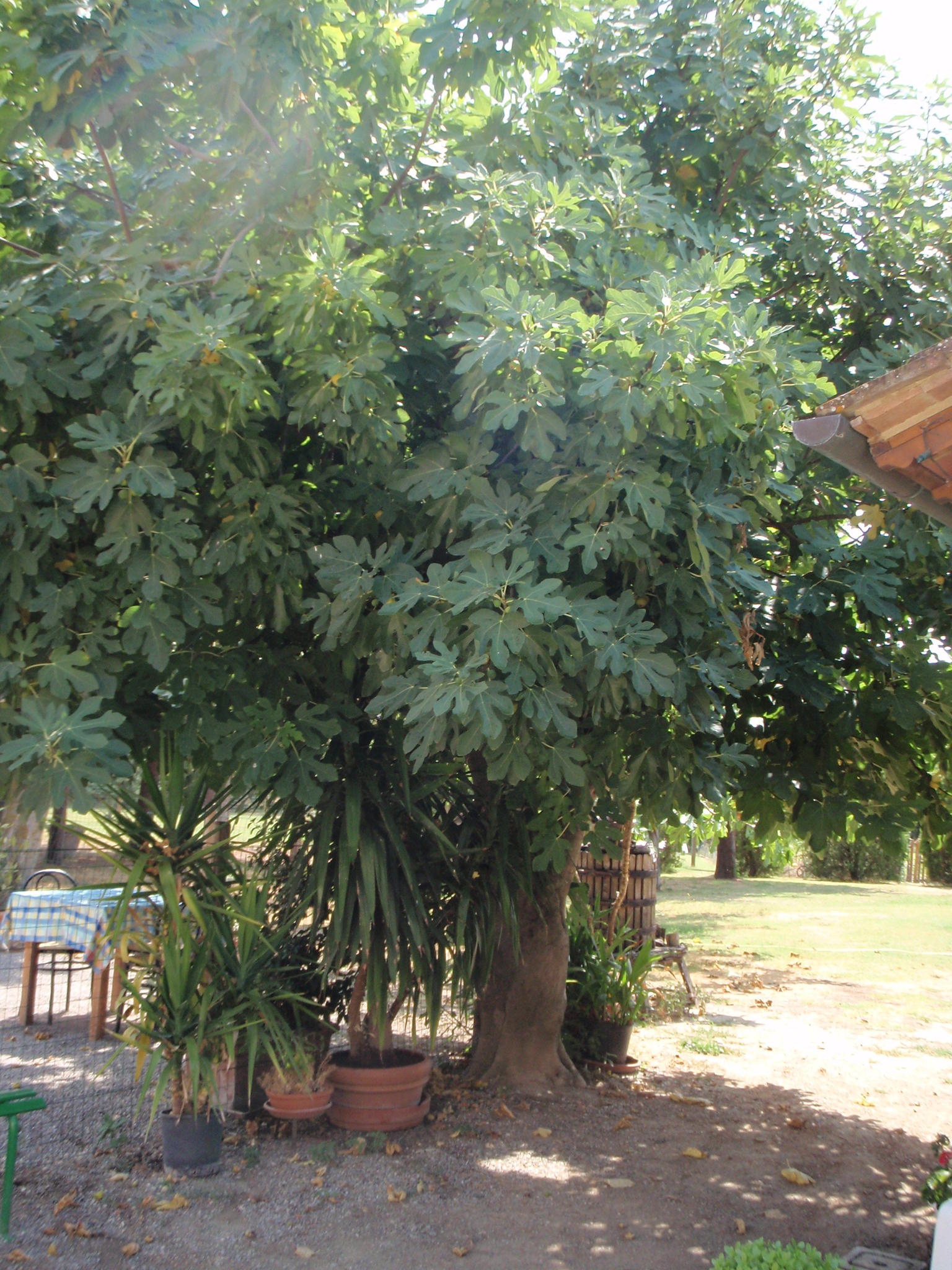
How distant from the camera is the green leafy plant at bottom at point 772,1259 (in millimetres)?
3512

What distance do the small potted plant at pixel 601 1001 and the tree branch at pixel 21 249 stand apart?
4983 mm

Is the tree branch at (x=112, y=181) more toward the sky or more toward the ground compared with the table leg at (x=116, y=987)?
more toward the sky

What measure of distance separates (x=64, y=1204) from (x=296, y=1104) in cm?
119

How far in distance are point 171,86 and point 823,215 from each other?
3.39 meters

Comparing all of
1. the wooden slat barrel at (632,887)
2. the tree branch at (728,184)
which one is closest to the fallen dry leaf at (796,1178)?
the wooden slat barrel at (632,887)

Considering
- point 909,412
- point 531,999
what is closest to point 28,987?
point 531,999

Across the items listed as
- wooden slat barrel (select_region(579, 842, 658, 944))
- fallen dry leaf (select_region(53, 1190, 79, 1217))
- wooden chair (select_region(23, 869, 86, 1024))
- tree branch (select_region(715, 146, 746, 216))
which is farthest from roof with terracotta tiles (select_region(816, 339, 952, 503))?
wooden slat barrel (select_region(579, 842, 658, 944))

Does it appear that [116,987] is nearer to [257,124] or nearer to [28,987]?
[28,987]

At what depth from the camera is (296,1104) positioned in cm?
554

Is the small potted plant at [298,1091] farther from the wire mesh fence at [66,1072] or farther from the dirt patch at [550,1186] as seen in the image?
the wire mesh fence at [66,1072]

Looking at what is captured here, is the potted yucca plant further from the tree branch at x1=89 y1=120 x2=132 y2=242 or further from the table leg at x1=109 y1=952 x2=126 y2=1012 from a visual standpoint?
the tree branch at x1=89 y1=120 x2=132 y2=242

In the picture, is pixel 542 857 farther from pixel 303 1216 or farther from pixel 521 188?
pixel 521 188

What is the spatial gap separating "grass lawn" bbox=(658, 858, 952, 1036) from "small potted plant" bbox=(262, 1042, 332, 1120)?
5.80 meters

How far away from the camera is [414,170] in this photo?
4.95 m
